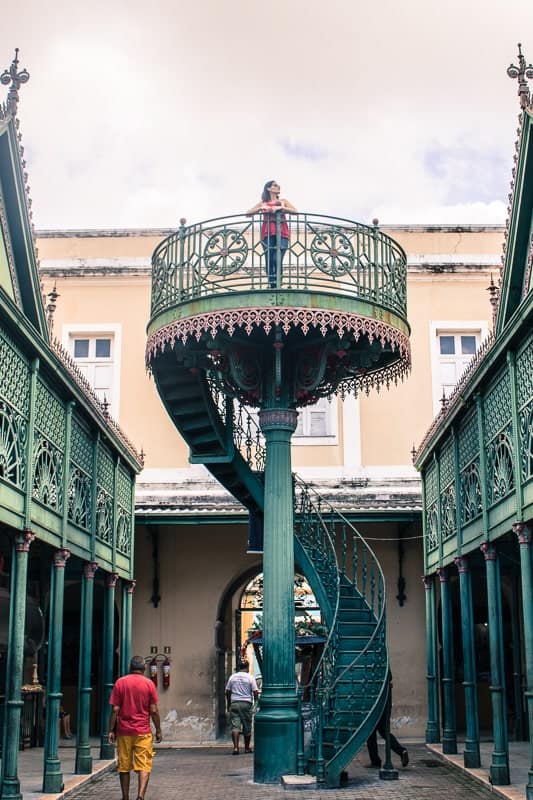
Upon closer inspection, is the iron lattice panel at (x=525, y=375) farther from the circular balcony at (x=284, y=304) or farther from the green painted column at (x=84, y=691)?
the green painted column at (x=84, y=691)

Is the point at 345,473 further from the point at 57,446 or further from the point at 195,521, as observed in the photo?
the point at 57,446

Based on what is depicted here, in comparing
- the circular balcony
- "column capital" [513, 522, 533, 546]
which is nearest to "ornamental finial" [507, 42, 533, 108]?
the circular balcony

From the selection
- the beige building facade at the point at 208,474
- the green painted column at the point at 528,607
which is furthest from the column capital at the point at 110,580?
the green painted column at the point at 528,607

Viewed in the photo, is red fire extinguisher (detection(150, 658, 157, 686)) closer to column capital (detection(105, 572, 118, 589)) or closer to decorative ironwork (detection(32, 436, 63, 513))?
column capital (detection(105, 572, 118, 589))

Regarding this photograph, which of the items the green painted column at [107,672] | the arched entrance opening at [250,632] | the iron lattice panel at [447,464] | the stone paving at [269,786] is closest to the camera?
the stone paving at [269,786]

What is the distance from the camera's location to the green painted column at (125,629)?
16.5 meters

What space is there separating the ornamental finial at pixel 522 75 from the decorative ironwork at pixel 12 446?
6.07 metres

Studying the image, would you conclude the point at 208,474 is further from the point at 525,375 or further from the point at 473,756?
the point at 525,375

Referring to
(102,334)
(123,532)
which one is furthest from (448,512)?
(102,334)

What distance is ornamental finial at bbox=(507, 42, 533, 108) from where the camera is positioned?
11070mm

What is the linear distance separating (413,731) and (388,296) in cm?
958

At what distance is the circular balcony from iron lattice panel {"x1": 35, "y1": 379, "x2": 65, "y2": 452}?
56.3 inches

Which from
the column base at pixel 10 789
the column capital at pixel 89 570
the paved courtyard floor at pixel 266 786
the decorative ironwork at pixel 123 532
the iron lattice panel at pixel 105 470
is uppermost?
the iron lattice panel at pixel 105 470

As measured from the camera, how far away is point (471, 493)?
43.4 feet
